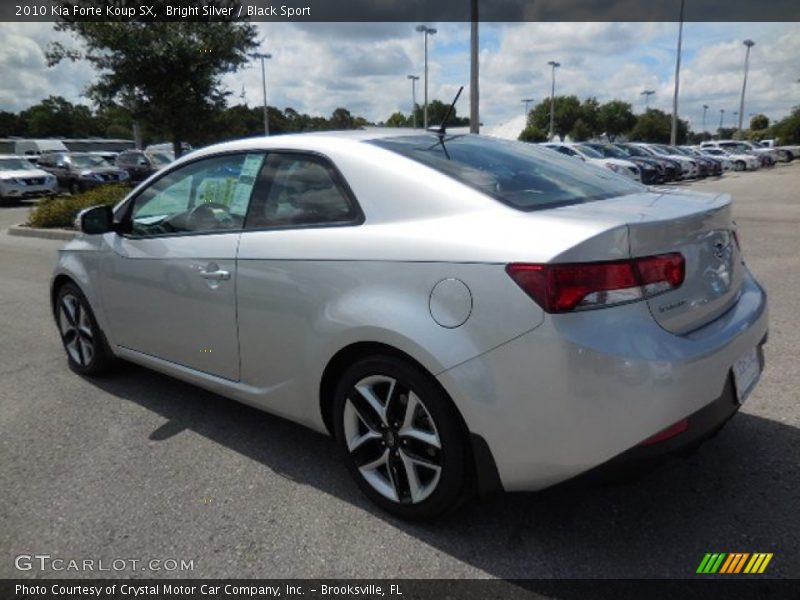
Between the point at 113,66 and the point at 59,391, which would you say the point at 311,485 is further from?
the point at 113,66

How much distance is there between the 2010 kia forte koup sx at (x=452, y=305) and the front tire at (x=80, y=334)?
0.89m

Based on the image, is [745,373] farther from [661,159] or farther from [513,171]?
[661,159]

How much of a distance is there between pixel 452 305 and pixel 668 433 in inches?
33.9

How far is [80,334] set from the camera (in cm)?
440

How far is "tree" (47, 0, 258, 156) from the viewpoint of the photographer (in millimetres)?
12734

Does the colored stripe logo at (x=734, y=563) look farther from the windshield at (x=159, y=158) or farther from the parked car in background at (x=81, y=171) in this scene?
the windshield at (x=159, y=158)

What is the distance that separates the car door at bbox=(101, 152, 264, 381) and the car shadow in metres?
0.64

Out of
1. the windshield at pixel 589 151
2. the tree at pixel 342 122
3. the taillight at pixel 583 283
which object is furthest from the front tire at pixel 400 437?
the windshield at pixel 589 151

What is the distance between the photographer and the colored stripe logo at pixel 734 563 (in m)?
2.30

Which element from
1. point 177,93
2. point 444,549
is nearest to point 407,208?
point 444,549

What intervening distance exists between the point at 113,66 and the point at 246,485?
12743 millimetres

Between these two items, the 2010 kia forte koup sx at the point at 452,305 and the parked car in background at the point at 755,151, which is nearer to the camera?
the 2010 kia forte koup sx at the point at 452,305

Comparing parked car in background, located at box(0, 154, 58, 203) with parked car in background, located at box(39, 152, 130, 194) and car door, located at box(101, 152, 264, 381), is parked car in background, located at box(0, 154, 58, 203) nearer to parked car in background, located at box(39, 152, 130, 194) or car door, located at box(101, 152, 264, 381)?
parked car in background, located at box(39, 152, 130, 194)

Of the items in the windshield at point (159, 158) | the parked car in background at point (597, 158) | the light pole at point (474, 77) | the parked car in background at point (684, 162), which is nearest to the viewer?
the light pole at point (474, 77)
